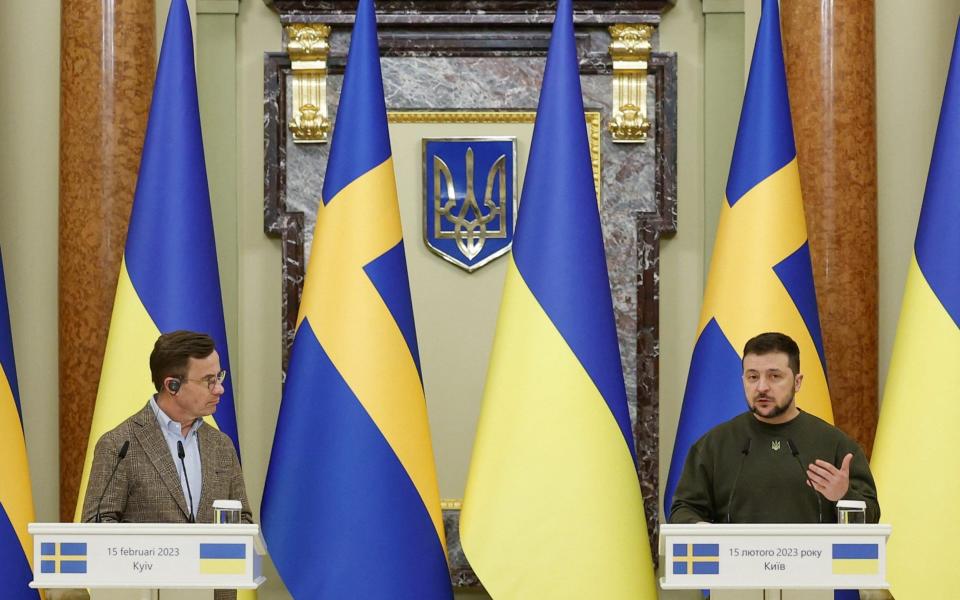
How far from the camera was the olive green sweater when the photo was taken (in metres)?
3.18

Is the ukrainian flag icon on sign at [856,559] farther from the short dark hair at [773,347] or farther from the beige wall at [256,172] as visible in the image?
the beige wall at [256,172]

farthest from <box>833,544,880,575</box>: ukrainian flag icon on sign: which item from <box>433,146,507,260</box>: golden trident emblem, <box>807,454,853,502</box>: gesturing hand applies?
<box>433,146,507,260</box>: golden trident emblem

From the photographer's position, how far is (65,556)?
2.64m

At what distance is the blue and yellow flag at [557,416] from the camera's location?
12.1 ft

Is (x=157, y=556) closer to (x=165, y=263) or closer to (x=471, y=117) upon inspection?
(x=165, y=263)

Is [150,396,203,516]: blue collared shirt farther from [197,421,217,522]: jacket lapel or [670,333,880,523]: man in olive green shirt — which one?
[670,333,880,523]: man in olive green shirt

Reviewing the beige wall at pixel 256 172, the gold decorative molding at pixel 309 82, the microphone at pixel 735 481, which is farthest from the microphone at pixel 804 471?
the gold decorative molding at pixel 309 82

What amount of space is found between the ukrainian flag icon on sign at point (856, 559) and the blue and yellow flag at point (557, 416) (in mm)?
1136

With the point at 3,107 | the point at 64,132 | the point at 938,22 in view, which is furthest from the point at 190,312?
the point at 938,22

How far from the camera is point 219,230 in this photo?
5125 mm

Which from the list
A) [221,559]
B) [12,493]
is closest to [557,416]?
[221,559]

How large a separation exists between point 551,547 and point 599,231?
92 cm

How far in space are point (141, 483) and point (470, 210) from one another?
226 cm

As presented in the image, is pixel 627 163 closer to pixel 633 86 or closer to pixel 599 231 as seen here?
pixel 633 86
